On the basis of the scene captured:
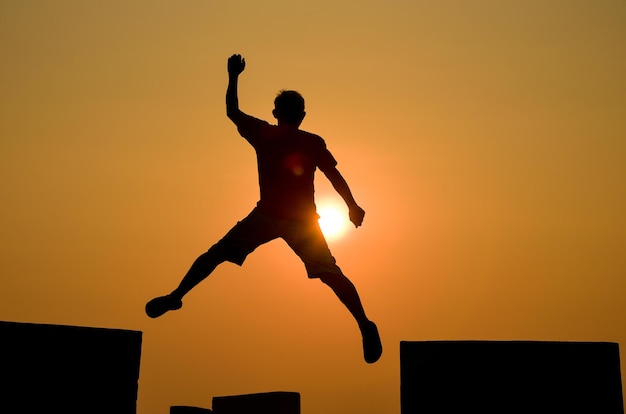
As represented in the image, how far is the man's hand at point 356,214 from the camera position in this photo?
846 centimetres

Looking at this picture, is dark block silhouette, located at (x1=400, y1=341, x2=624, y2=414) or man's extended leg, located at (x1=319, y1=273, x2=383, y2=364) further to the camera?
man's extended leg, located at (x1=319, y1=273, x2=383, y2=364)

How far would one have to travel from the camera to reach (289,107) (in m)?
8.48

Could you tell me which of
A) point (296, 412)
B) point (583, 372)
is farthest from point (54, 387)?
A: point (296, 412)

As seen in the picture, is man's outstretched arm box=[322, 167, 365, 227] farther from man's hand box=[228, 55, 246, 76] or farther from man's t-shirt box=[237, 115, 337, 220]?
man's hand box=[228, 55, 246, 76]

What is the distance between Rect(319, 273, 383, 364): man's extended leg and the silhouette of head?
1.53 m

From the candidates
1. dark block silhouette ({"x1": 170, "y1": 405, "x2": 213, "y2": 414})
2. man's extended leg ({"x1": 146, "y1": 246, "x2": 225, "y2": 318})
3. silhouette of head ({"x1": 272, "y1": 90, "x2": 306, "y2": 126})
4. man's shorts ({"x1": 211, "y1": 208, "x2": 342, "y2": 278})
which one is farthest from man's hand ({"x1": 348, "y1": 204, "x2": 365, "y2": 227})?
dark block silhouette ({"x1": 170, "y1": 405, "x2": 213, "y2": 414})

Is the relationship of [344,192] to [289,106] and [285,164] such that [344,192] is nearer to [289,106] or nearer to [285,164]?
[285,164]

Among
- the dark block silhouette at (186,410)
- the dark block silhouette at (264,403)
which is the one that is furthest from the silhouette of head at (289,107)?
the dark block silhouette at (186,410)

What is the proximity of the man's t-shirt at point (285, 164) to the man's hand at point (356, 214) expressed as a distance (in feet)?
1.21

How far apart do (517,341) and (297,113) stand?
307cm

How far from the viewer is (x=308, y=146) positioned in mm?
8461

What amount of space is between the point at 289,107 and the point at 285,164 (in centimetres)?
56

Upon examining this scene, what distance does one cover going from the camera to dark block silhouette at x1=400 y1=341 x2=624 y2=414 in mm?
6699

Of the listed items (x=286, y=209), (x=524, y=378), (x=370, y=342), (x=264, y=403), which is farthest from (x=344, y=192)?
(x=264, y=403)
